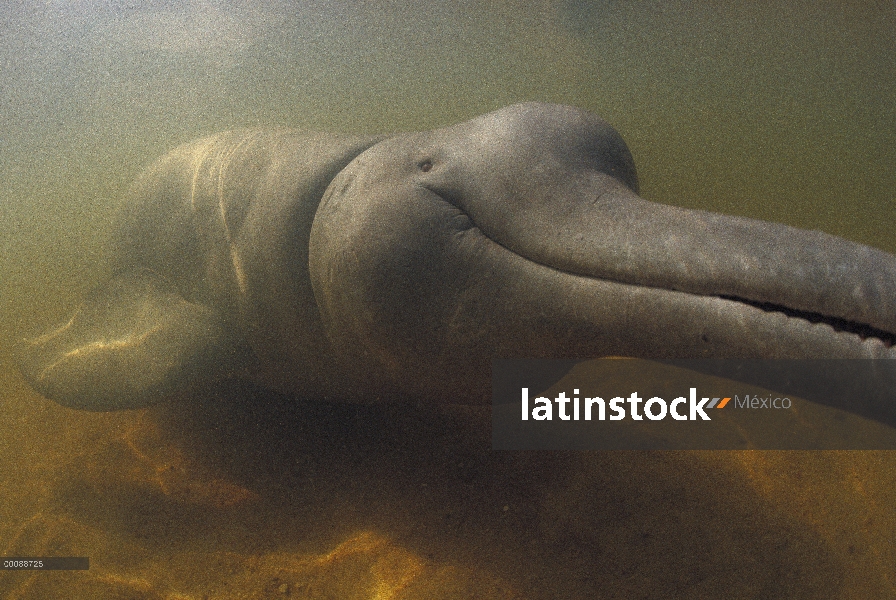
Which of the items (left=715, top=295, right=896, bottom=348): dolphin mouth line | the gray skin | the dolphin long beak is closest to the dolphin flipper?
the gray skin

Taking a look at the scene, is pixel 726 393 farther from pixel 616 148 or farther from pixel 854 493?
pixel 854 493

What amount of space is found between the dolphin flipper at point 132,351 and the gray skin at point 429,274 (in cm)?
1

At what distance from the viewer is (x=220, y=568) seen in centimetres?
221

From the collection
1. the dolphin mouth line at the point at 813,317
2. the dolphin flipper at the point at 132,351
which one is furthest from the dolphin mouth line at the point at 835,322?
the dolphin flipper at the point at 132,351

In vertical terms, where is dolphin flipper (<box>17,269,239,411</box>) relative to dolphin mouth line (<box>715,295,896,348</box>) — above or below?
above

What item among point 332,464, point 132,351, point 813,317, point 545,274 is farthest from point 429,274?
point 132,351

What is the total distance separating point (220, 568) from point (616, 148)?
2515 millimetres

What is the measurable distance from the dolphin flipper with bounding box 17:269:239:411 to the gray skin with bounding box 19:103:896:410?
0.01 m

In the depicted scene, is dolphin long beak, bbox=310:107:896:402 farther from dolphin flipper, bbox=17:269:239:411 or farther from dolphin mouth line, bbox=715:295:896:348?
dolphin flipper, bbox=17:269:239:411

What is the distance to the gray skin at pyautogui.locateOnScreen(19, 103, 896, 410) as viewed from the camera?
4.34 feet

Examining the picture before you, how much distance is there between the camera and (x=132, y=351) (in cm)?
259

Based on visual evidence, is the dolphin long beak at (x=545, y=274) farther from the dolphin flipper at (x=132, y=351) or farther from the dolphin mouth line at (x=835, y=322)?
the dolphin flipper at (x=132, y=351)

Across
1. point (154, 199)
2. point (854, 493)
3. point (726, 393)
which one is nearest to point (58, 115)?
point (154, 199)

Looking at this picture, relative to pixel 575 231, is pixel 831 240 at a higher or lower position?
lower
